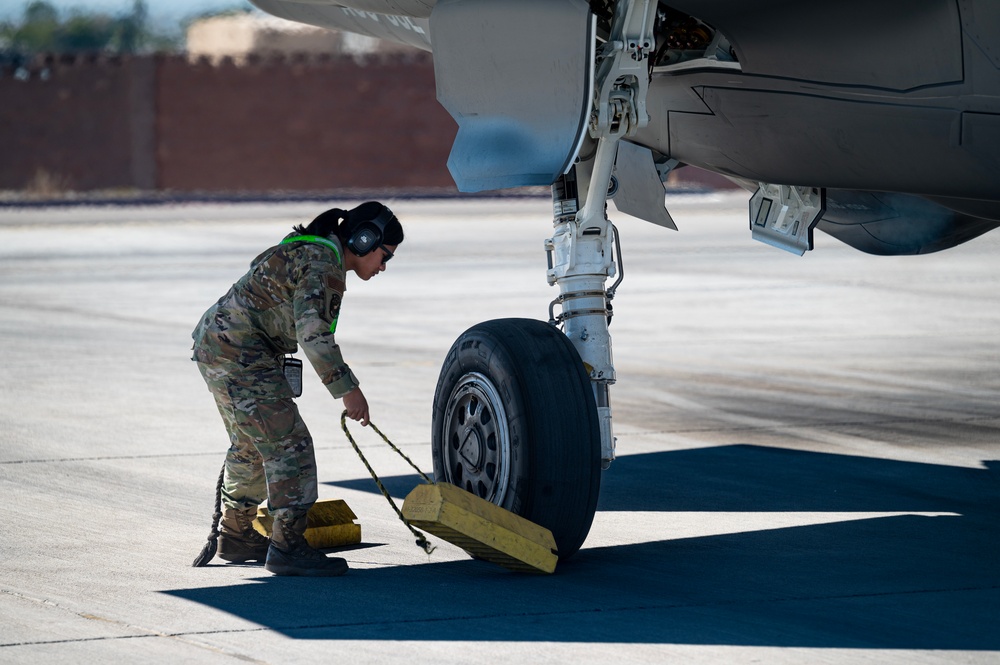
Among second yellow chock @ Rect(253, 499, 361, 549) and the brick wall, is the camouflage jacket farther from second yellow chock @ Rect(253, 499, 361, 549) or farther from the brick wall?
the brick wall

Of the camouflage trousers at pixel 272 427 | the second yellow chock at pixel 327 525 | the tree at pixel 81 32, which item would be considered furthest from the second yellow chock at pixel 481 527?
the tree at pixel 81 32

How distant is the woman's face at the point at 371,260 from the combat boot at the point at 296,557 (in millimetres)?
1013

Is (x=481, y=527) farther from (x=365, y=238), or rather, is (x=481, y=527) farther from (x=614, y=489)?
(x=614, y=489)

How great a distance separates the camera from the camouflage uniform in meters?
Answer: 6.34

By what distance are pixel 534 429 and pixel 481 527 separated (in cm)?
46

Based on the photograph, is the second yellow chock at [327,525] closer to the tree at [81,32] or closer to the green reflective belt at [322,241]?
the green reflective belt at [322,241]

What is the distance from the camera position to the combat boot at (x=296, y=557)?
629 cm

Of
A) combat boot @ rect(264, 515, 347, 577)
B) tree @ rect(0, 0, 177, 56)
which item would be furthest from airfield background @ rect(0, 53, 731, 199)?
tree @ rect(0, 0, 177, 56)

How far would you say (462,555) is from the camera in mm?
6684

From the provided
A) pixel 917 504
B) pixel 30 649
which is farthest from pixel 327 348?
pixel 917 504

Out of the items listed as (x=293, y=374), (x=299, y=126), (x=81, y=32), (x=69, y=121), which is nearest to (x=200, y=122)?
(x=299, y=126)

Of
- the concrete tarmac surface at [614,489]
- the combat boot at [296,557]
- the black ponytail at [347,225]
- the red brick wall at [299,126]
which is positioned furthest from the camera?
the red brick wall at [299,126]

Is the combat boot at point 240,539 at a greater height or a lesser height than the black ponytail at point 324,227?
lesser

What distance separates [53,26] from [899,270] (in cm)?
7149
